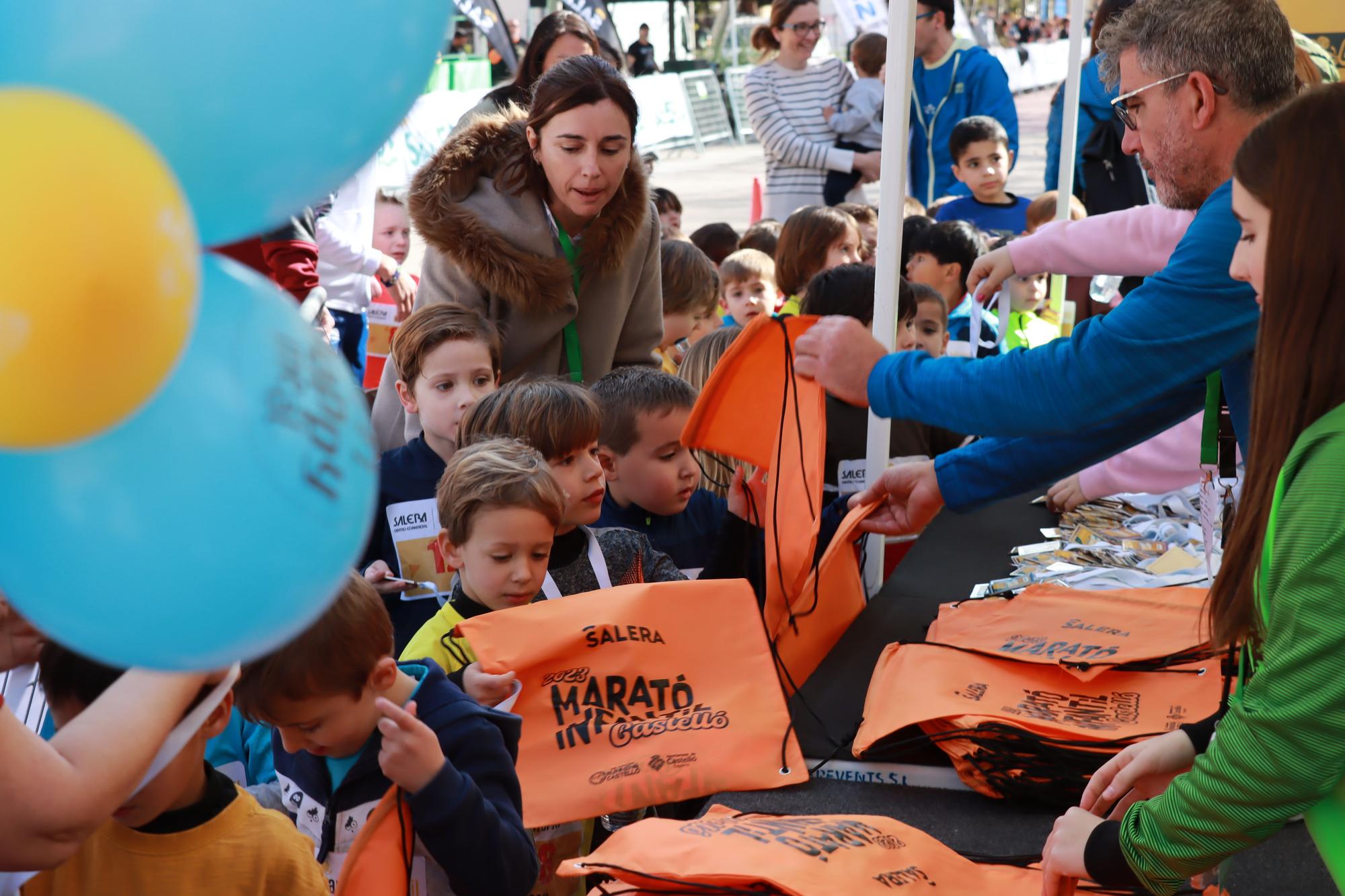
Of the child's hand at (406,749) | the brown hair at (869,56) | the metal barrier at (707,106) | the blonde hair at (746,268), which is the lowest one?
the metal barrier at (707,106)

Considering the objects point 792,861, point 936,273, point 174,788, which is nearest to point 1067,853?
point 792,861

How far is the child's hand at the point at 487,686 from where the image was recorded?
1.93m

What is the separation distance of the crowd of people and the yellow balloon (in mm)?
459

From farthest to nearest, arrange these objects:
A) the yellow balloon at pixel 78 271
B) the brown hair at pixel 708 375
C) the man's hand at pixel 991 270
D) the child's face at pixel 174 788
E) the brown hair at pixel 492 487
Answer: the brown hair at pixel 708 375 → the man's hand at pixel 991 270 → the brown hair at pixel 492 487 → the child's face at pixel 174 788 → the yellow balloon at pixel 78 271

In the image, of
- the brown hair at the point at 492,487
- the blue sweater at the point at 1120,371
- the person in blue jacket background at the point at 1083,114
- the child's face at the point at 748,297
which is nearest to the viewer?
the blue sweater at the point at 1120,371

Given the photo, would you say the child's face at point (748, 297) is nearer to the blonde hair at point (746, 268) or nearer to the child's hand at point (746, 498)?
the blonde hair at point (746, 268)

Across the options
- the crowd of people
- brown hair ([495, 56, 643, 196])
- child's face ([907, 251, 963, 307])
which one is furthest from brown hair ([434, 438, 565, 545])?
child's face ([907, 251, 963, 307])

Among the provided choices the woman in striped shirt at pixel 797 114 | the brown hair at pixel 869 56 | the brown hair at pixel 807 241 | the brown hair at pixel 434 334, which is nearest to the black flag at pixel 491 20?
the woman in striped shirt at pixel 797 114

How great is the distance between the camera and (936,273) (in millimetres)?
5066

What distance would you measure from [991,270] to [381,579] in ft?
5.24

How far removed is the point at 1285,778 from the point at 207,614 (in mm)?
1082

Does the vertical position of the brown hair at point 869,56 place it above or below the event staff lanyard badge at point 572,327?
above

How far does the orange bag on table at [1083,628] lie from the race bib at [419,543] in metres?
1.03

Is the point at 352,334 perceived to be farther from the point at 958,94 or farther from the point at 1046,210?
the point at 958,94
